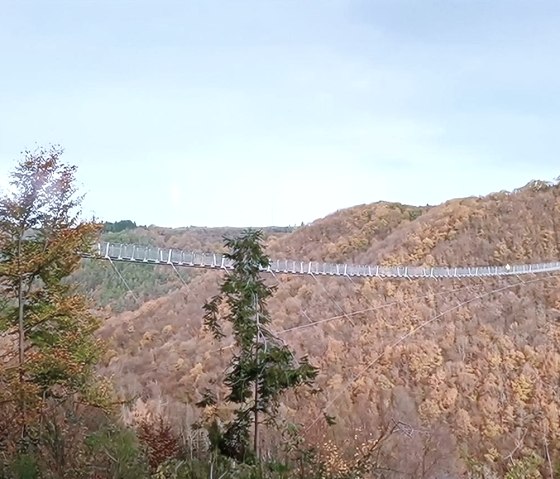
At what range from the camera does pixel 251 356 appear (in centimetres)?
632

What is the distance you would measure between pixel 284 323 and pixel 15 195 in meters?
19.2

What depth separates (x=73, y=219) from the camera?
10969 millimetres

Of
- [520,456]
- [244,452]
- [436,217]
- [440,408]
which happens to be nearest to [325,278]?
[436,217]

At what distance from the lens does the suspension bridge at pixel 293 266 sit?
14.5 m

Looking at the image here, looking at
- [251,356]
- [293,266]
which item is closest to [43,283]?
[251,356]

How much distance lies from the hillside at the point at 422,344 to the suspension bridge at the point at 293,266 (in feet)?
2.25

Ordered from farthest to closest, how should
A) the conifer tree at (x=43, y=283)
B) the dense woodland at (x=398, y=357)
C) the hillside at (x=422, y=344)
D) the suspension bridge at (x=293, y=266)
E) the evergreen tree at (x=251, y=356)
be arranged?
the hillside at (x=422, y=344) → the suspension bridge at (x=293, y=266) → the dense woodland at (x=398, y=357) → the conifer tree at (x=43, y=283) → the evergreen tree at (x=251, y=356)

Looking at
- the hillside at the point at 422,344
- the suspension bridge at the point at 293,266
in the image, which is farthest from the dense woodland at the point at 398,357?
the suspension bridge at the point at 293,266

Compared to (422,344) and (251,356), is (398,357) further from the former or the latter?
(251,356)

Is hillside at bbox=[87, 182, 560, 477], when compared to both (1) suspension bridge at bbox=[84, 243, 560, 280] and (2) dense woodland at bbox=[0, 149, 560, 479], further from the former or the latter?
(1) suspension bridge at bbox=[84, 243, 560, 280]

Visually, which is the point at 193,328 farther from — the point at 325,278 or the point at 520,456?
the point at 520,456

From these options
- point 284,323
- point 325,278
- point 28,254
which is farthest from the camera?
point 325,278

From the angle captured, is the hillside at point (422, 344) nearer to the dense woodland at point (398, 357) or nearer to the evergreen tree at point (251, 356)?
the dense woodland at point (398, 357)

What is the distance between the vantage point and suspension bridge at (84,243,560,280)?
47.6 ft
